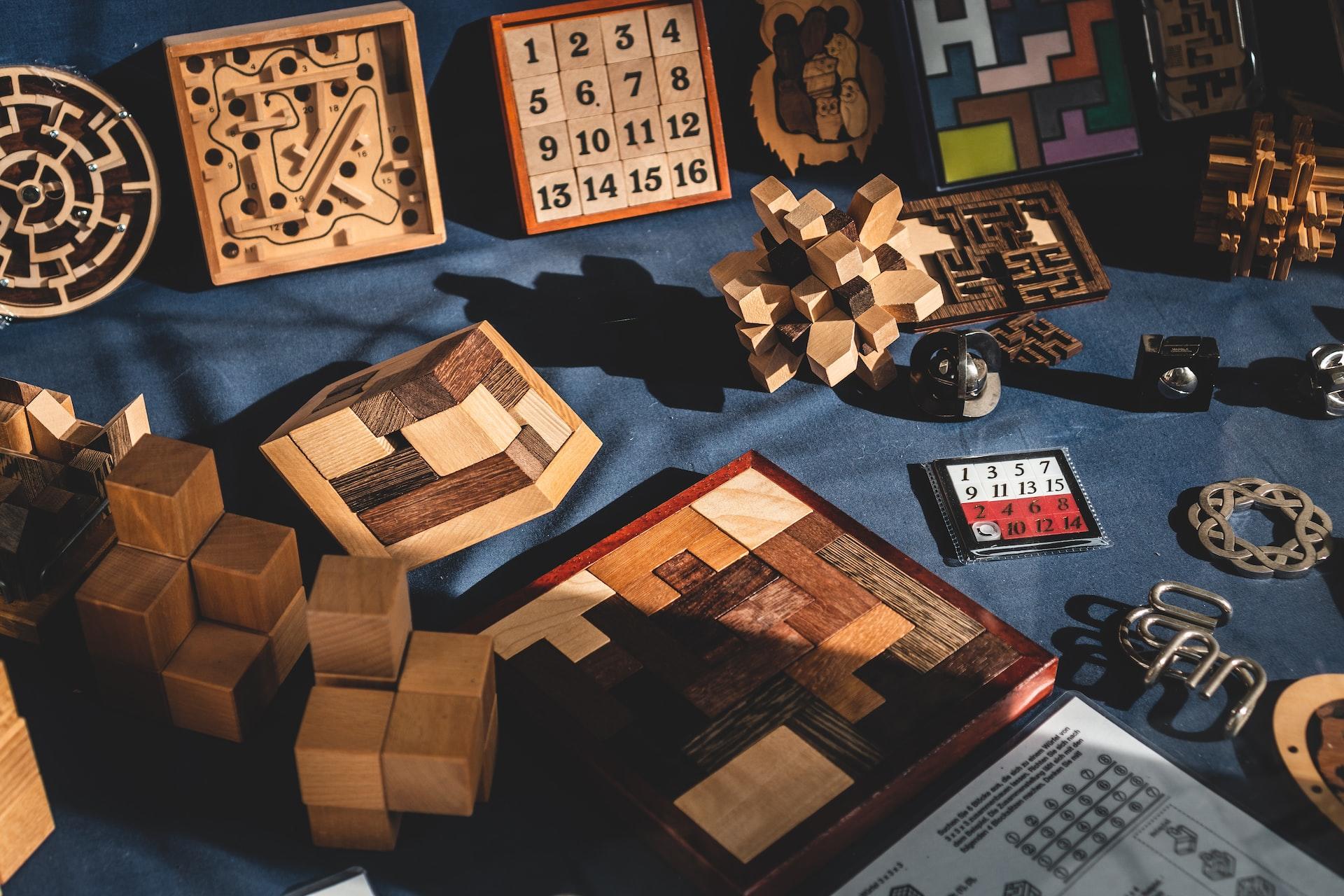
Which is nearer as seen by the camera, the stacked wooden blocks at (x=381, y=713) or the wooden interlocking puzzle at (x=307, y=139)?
the stacked wooden blocks at (x=381, y=713)

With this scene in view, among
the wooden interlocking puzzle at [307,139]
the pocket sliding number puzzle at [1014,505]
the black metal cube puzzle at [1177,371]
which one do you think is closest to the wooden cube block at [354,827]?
the pocket sliding number puzzle at [1014,505]

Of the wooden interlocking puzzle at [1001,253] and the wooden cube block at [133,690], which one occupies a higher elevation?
the wooden interlocking puzzle at [1001,253]

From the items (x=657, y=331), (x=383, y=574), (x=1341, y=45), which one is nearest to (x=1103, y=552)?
(x=657, y=331)

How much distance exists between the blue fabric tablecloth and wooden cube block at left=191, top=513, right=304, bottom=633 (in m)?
0.12

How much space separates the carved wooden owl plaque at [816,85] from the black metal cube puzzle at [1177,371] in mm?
659

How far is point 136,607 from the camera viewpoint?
1.39 meters

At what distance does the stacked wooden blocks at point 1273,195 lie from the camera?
78.5 inches

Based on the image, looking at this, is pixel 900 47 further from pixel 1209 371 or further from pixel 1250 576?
pixel 1250 576

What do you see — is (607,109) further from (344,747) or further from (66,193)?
(344,747)

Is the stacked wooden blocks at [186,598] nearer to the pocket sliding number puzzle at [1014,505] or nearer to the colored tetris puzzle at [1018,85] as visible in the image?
the pocket sliding number puzzle at [1014,505]

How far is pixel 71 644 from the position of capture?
158 cm

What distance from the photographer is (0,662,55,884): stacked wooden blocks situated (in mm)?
1307

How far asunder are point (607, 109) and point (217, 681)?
3.78ft

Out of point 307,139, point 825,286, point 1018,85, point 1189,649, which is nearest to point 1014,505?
point 1189,649
